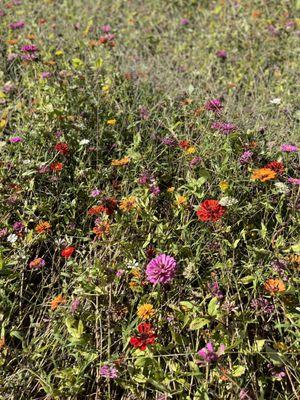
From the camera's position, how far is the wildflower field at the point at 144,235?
1.50m

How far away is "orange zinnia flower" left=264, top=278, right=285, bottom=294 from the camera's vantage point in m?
1.56

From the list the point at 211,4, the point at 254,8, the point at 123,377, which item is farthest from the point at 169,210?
the point at 211,4

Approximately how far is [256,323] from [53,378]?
0.81m

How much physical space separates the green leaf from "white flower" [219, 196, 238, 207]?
1.74ft

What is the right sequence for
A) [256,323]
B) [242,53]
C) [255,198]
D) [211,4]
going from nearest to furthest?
[256,323], [255,198], [242,53], [211,4]

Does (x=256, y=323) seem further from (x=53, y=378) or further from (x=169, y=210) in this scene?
(x=53, y=378)

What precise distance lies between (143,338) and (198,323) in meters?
0.22

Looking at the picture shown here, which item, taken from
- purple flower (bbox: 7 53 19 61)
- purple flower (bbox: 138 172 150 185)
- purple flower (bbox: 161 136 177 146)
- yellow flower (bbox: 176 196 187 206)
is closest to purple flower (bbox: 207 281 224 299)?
yellow flower (bbox: 176 196 187 206)

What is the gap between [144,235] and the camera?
1.91 metres

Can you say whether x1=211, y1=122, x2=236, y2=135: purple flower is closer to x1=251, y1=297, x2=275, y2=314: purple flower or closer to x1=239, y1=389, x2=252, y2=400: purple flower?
x1=251, y1=297, x2=275, y2=314: purple flower

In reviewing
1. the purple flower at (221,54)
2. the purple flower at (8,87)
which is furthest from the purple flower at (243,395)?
the purple flower at (221,54)

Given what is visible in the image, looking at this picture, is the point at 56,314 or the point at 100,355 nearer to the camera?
the point at 100,355

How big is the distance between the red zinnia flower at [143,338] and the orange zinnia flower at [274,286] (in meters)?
0.48

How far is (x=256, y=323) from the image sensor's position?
163 centimetres
